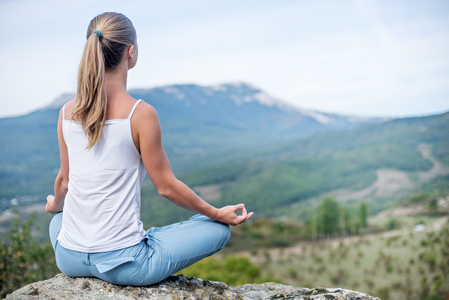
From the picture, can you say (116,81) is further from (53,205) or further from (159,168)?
(53,205)

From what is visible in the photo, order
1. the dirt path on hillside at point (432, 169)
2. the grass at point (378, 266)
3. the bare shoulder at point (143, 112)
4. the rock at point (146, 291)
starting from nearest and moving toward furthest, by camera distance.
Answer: the bare shoulder at point (143, 112), the rock at point (146, 291), the grass at point (378, 266), the dirt path on hillside at point (432, 169)

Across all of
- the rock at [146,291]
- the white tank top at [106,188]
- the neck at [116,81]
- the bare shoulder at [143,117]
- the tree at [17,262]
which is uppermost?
the neck at [116,81]

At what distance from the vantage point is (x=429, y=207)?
46.1 meters

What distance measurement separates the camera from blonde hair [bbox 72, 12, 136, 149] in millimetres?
1978

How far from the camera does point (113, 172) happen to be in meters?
2.04

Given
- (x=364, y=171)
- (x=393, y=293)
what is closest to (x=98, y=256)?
(x=393, y=293)

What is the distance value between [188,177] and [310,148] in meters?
84.5

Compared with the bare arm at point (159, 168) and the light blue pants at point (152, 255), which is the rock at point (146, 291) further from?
the bare arm at point (159, 168)

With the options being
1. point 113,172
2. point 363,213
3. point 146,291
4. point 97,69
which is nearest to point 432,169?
point 363,213

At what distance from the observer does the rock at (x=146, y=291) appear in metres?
2.20

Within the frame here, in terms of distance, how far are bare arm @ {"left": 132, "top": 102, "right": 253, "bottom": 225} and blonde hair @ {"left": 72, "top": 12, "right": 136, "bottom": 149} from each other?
0.73 ft

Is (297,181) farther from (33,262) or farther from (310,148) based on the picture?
(33,262)

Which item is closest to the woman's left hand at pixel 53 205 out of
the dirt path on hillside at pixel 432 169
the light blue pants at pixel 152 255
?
the light blue pants at pixel 152 255

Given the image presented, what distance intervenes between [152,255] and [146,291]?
0.32m
